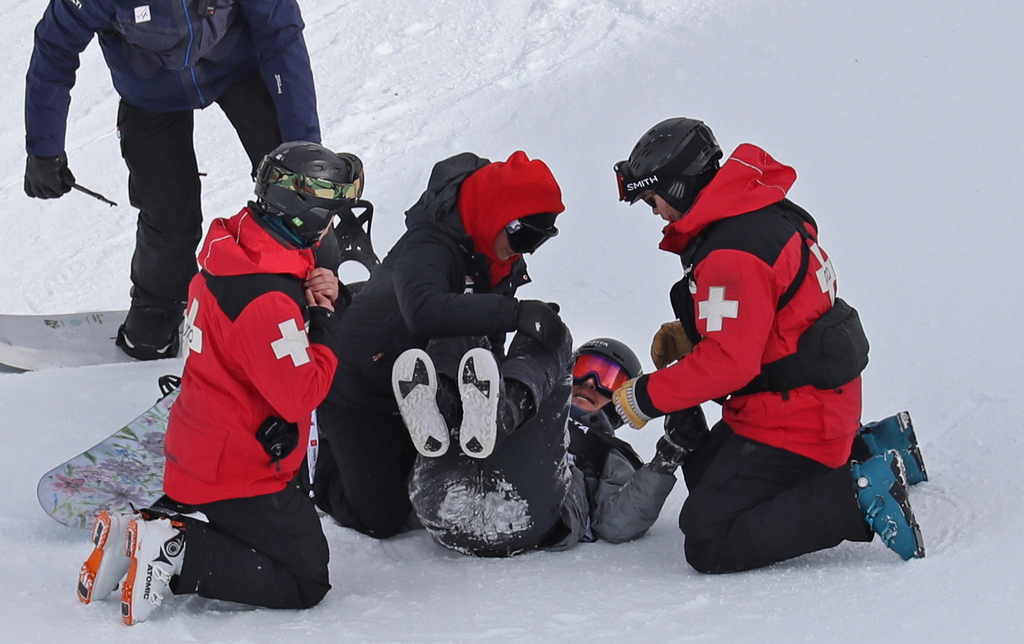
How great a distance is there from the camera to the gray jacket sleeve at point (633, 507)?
11.6ft

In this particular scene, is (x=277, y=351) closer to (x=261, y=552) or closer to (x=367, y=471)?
(x=261, y=552)

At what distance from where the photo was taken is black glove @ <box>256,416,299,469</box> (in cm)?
295

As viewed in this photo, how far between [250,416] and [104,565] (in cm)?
54

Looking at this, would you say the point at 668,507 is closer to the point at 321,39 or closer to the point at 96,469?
the point at 96,469

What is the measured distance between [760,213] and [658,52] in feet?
16.8

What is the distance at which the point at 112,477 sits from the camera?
372 centimetres

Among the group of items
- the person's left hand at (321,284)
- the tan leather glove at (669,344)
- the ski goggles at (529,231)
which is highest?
the ski goggles at (529,231)

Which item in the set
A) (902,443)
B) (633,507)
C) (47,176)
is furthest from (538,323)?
(47,176)

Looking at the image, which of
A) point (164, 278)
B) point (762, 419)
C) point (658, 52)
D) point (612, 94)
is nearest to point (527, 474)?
point (762, 419)

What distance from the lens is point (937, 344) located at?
4.89m

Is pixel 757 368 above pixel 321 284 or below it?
above

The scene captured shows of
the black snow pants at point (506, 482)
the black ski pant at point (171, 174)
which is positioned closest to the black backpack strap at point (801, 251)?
the black snow pants at point (506, 482)

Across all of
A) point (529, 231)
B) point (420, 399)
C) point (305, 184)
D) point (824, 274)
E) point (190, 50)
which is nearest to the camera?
point (305, 184)

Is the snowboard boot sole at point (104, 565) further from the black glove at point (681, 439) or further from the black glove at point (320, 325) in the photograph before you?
the black glove at point (681, 439)
